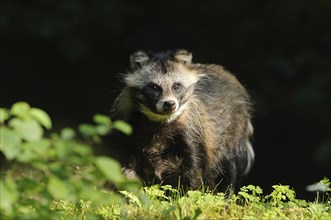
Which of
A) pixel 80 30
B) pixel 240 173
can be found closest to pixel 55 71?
pixel 80 30

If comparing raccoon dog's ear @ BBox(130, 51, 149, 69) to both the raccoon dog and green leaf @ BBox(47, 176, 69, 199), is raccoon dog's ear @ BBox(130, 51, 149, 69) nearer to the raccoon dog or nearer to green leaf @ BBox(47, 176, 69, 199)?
the raccoon dog

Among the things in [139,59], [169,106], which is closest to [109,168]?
[169,106]

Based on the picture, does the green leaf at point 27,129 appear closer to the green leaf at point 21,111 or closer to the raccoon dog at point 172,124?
the green leaf at point 21,111

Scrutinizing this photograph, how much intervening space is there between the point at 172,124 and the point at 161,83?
0.42 metres

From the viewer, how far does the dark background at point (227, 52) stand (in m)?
12.1

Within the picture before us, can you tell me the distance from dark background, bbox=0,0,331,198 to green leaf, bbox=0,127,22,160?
7.74 meters

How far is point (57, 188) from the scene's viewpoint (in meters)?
3.62

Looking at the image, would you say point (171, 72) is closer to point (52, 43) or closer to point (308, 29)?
point (308, 29)

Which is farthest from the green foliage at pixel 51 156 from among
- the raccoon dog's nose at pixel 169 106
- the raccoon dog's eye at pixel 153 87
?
the raccoon dog's eye at pixel 153 87

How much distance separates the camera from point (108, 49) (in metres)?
13.9

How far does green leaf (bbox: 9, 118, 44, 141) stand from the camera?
12.4 ft

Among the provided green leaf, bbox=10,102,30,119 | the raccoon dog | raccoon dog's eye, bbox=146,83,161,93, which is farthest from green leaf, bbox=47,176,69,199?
raccoon dog's eye, bbox=146,83,161,93

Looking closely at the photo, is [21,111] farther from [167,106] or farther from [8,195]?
[167,106]

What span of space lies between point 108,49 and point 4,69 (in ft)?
6.61
